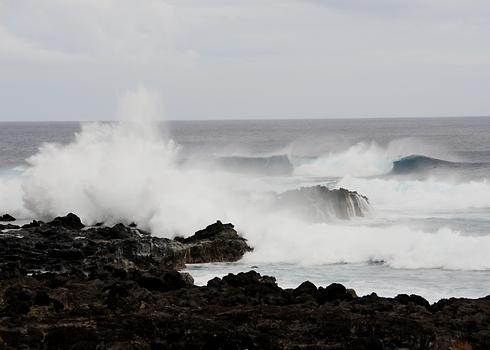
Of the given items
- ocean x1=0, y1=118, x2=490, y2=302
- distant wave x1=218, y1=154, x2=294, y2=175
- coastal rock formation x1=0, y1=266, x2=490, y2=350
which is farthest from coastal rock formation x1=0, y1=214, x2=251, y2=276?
distant wave x1=218, y1=154, x2=294, y2=175

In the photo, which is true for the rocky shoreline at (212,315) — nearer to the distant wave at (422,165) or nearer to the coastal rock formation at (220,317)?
the coastal rock formation at (220,317)

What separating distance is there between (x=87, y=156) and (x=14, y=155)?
56.2 meters

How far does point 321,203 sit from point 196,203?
6765 millimetres

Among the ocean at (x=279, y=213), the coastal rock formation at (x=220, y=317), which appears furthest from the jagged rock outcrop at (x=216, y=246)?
the coastal rock formation at (x=220, y=317)

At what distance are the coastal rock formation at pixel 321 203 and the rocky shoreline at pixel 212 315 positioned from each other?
16.7 meters

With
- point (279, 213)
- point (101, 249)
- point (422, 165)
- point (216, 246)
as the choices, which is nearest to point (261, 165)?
point (422, 165)

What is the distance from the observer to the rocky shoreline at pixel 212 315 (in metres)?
13.0

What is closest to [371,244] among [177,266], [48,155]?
[177,266]

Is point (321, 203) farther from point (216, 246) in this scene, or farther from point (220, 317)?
point (220, 317)

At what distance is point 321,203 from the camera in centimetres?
3753

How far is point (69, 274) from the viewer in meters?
20.7

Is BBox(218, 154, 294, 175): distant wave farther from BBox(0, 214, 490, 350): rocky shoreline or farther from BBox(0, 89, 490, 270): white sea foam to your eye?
BBox(0, 214, 490, 350): rocky shoreline

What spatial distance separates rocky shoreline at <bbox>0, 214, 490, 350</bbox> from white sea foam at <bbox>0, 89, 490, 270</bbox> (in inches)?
379

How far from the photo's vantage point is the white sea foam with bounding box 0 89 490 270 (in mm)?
27891
